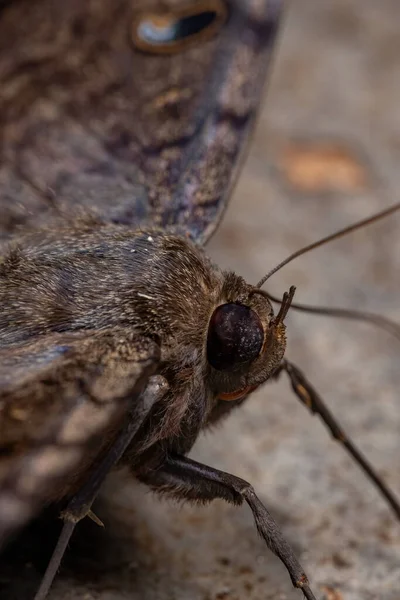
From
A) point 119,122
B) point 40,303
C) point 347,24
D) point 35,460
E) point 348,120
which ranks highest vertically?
point 347,24

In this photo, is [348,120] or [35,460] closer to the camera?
[35,460]

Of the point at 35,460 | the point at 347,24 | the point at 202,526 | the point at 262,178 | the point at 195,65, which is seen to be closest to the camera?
the point at 35,460

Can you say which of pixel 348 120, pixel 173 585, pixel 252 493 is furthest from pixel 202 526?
pixel 348 120

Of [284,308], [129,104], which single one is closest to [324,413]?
[284,308]

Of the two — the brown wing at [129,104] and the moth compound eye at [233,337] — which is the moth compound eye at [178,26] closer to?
the brown wing at [129,104]

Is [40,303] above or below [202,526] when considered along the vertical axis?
above

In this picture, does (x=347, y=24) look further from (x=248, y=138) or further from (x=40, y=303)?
(x=40, y=303)
